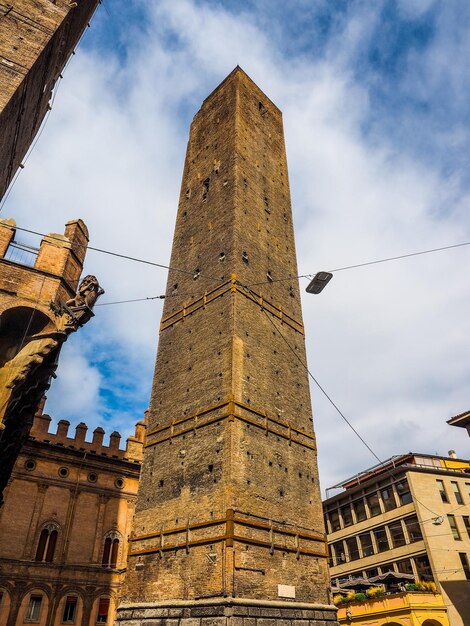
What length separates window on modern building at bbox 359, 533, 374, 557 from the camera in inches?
1045

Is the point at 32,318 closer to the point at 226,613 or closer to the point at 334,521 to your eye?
the point at 226,613

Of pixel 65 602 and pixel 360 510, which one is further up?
pixel 360 510

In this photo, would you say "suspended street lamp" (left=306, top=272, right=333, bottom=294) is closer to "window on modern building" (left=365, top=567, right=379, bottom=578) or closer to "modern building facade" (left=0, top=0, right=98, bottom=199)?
"modern building facade" (left=0, top=0, right=98, bottom=199)

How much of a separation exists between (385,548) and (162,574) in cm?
1694

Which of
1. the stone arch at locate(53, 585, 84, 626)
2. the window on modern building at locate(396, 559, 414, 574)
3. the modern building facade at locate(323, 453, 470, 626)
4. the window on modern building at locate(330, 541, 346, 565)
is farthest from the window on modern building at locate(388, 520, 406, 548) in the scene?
the stone arch at locate(53, 585, 84, 626)

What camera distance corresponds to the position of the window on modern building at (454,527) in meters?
23.1

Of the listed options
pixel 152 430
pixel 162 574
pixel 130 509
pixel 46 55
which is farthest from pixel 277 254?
pixel 130 509

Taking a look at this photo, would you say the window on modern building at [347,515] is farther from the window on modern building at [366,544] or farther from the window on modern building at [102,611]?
the window on modern building at [102,611]

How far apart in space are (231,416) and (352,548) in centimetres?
1970

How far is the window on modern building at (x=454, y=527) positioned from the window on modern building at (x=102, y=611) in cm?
1735

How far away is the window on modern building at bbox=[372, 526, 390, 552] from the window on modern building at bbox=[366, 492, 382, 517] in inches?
35.4

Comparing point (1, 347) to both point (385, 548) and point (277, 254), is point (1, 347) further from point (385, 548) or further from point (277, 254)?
point (385, 548)

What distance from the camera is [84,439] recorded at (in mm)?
24500

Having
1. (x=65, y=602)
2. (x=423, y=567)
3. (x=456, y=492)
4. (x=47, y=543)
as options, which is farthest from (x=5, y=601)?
(x=456, y=492)
